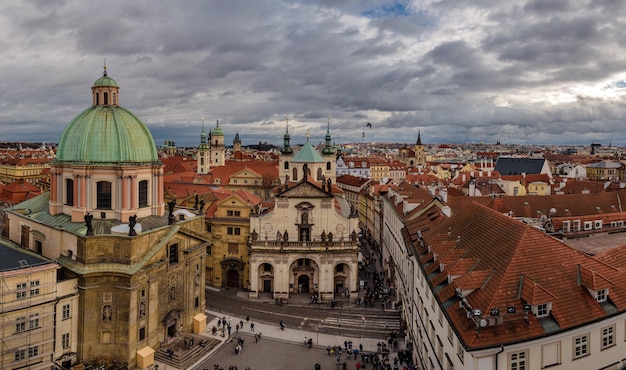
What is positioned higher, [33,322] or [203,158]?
[203,158]

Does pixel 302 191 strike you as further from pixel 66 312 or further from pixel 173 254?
pixel 66 312

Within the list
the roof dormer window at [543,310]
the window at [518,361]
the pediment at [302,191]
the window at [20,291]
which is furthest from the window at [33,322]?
the roof dormer window at [543,310]

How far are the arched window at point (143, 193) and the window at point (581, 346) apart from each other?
3929 cm

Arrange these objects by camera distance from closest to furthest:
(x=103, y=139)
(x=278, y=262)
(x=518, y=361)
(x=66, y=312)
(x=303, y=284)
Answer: (x=518, y=361) < (x=66, y=312) < (x=103, y=139) < (x=278, y=262) < (x=303, y=284)

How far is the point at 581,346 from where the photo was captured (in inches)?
1035

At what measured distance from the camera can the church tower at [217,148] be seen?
15212cm

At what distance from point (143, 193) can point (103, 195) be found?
3.73 m

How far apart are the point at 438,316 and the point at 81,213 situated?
3429 cm

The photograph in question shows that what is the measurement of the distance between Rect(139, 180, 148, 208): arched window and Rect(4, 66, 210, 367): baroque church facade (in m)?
0.10

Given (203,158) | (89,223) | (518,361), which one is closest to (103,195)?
(89,223)

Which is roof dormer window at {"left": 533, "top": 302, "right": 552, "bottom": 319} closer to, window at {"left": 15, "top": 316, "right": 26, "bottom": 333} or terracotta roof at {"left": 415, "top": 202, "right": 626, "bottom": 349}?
terracotta roof at {"left": 415, "top": 202, "right": 626, "bottom": 349}

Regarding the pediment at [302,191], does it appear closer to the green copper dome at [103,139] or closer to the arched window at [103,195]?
the green copper dome at [103,139]

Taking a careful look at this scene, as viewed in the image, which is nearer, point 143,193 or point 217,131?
point 143,193

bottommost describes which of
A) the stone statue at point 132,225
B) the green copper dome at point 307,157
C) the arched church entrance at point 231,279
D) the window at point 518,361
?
the arched church entrance at point 231,279
